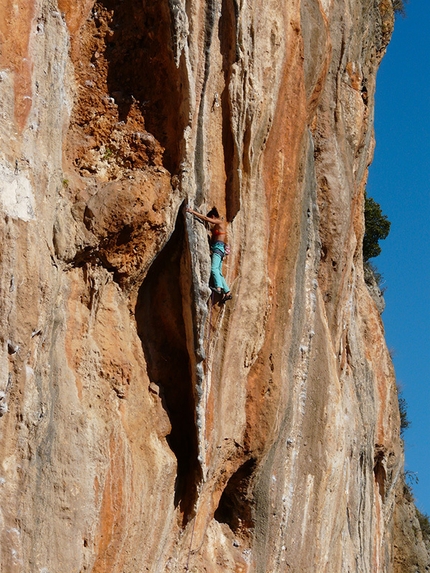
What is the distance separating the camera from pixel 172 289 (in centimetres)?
1029

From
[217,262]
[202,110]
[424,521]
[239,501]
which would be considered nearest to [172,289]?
[217,262]

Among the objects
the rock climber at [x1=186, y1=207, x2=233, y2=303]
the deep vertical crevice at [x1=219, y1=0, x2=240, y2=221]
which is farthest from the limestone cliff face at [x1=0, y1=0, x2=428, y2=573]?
the rock climber at [x1=186, y1=207, x2=233, y2=303]

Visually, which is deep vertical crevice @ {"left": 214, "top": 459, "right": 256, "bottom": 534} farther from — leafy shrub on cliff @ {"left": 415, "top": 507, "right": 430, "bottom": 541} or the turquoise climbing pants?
leafy shrub on cliff @ {"left": 415, "top": 507, "right": 430, "bottom": 541}

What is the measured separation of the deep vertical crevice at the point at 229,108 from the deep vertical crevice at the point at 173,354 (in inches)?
32.2

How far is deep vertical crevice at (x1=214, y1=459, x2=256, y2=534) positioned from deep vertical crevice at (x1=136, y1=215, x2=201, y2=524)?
3.48 ft

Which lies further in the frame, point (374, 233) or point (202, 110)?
point (374, 233)

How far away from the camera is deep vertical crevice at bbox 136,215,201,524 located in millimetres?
10203

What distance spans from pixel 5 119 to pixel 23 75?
532 millimetres

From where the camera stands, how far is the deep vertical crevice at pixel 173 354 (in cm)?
1020

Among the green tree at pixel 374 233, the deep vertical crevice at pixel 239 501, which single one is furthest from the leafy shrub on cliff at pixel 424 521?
the deep vertical crevice at pixel 239 501

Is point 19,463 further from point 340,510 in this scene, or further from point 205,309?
point 340,510

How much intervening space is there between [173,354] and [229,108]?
2.54m

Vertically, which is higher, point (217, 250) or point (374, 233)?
point (374, 233)

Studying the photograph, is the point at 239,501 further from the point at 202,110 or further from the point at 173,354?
the point at 202,110
